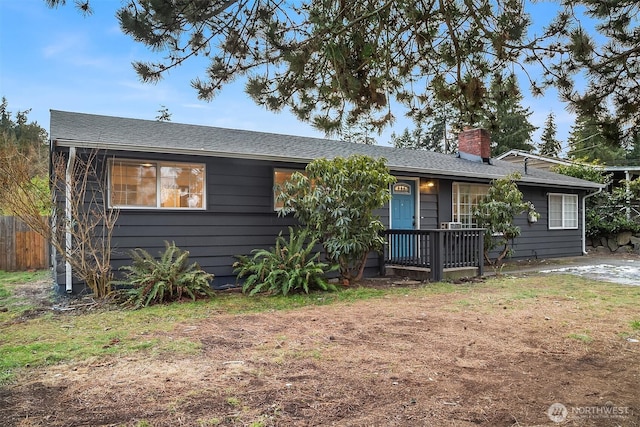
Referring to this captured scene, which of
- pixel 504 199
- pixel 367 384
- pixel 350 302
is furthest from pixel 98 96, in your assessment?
pixel 367 384

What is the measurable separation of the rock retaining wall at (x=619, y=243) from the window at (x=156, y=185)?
14928 mm

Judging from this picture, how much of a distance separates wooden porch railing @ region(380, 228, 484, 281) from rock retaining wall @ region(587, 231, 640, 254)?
938cm

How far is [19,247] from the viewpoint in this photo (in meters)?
10.8

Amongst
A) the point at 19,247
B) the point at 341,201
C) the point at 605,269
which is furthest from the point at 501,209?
the point at 19,247

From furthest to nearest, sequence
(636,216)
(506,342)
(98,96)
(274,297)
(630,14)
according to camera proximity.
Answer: (636,216) → (98,96) → (274,297) → (506,342) → (630,14)

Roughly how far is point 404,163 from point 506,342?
22.0 feet

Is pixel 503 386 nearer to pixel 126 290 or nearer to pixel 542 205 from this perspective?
pixel 126 290

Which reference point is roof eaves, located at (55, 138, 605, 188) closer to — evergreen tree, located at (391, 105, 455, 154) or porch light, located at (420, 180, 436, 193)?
porch light, located at (420, 180, 436, 193)

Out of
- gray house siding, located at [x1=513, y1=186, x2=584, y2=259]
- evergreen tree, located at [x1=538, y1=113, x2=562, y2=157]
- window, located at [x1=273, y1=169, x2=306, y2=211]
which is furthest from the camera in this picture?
evergreen tree, located at [x1=538, y1=113, x2=562, y2=157]

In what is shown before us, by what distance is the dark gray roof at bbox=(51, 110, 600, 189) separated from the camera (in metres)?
7.01

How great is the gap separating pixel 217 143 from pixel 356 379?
20.6 feet

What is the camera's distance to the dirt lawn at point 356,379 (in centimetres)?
264

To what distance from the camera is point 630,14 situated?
4004 millimetres

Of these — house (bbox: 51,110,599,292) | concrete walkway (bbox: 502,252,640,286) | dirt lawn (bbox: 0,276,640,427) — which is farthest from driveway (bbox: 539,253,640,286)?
dirt lawn (bbox: 0,276,640,427)
